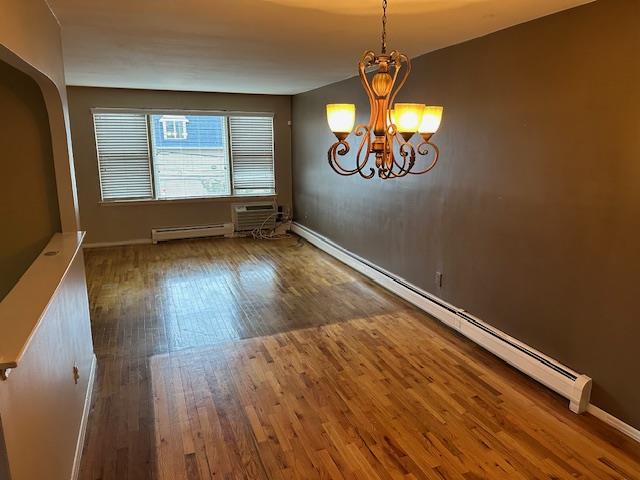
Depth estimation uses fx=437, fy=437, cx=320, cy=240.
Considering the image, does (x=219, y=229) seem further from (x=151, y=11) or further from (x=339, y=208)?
(x=151, y=11)

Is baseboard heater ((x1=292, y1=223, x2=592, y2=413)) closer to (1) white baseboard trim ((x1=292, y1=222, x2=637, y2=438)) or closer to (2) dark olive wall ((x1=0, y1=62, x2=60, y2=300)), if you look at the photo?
(1) white baseboard trim ((x1=292, y1=222, x2=637, y2=438))

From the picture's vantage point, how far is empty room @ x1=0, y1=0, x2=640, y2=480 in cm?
212

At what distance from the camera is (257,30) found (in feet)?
9.70

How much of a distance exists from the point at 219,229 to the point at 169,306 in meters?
3.05

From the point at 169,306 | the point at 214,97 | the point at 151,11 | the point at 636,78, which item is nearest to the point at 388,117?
the point at 636,78

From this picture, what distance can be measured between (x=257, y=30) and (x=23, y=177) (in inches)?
68.2

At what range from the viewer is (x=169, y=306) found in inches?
168

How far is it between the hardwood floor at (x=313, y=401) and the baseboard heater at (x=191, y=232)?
2355mm

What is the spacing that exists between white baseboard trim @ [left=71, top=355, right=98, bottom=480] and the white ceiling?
7.38 ft

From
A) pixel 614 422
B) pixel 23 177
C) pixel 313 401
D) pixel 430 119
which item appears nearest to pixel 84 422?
pixel 313 401

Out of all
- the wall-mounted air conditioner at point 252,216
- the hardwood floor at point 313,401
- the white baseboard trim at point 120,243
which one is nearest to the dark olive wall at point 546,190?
the hardwood floor at point 313,401

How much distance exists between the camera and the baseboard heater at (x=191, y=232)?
22.3 feet

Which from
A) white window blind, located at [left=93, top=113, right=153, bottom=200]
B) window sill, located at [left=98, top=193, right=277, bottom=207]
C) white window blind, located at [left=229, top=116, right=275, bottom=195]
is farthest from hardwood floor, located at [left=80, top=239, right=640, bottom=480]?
Result: white window blind, located at [left=229, top=116, right=275, bottom=195]

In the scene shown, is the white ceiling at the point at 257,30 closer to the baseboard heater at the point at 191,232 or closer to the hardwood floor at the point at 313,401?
the hardwood floor at the point at 313,401
